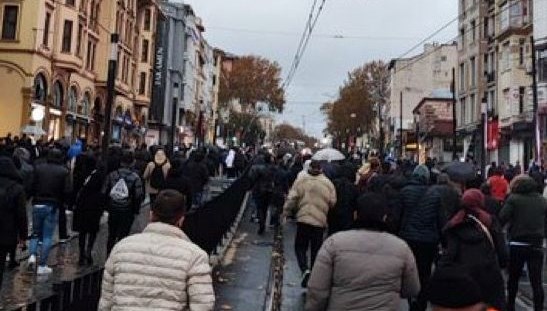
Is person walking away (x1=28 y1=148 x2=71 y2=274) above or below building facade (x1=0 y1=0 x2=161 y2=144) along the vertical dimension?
below

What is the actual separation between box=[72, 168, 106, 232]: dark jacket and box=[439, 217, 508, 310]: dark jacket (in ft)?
21.1

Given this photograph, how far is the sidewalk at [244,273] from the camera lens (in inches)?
378

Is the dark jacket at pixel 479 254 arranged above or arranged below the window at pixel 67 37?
below

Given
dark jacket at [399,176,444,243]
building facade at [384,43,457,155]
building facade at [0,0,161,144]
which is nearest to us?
dark jacket at [399,176,444,243]

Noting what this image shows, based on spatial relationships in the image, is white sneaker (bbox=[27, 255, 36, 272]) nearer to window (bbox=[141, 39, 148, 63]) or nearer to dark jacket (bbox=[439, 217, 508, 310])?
dark jacket (bbox=[439, 217, 508, 310])

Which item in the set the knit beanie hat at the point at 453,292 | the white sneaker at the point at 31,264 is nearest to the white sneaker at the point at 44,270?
the white sneaker at the point at 31,264

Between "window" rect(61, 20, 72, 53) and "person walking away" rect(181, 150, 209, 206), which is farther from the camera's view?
"window" rect(61, 20, 72, 53)

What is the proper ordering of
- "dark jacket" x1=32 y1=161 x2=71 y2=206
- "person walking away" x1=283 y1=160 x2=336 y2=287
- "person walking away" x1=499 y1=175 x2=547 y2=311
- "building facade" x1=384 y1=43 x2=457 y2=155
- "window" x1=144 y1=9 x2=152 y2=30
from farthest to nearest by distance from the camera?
1. "building facade" x1=384 y1=43 x2=457 y2=155
2. "window" x1=144 y1=9 x2=152 y2=30
3. "dark jacket" x1=32 y1=161 x2=71 y2=206
4. "person walking away" x1=283 y1=160 x2=336 y2=287
5. "person walking away" x1=499 y1=175 x2=547 y2=311

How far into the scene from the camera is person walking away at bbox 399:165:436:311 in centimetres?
845

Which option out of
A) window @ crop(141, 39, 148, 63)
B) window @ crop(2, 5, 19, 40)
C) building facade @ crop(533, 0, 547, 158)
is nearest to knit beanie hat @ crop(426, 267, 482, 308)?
window @ crop(2, 5, 19, 40)

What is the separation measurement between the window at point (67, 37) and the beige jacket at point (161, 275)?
133ft

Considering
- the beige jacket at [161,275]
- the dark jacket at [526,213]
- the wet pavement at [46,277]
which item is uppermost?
the dark jacket at [526,213]

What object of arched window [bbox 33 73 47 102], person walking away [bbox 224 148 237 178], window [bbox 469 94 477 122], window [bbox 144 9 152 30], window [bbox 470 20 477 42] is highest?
window [bbox 144 9 152 30]

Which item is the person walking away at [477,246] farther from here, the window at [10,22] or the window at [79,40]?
the window at [79,40]
